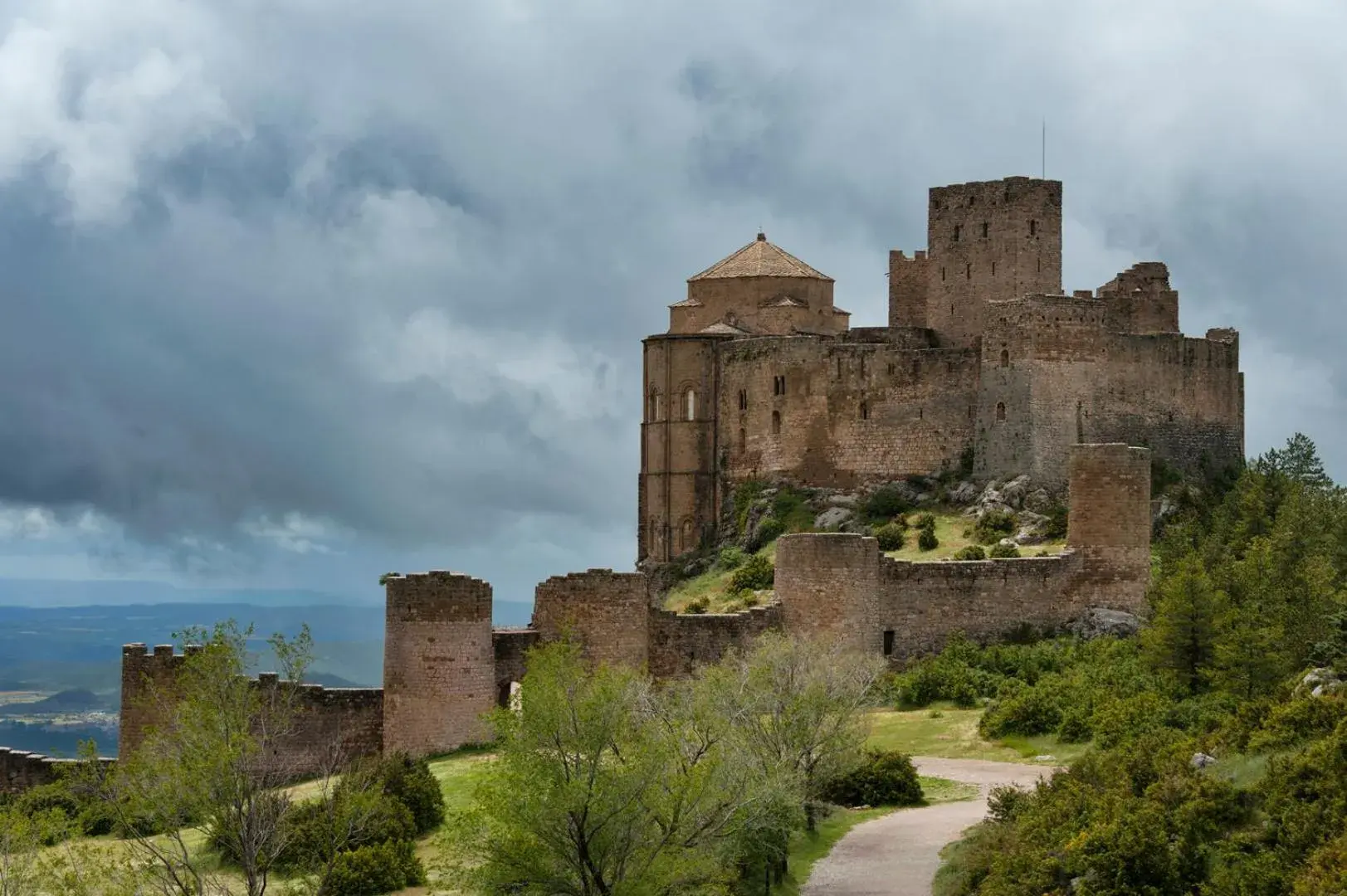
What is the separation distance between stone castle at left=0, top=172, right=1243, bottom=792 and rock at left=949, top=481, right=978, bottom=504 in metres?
0.56

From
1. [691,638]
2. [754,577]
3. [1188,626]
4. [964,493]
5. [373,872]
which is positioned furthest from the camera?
[964,493]

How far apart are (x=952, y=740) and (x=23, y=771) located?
16.9 m

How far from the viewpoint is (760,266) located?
75.6 m

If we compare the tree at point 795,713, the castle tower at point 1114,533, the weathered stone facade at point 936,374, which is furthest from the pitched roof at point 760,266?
the tree at point 795,713

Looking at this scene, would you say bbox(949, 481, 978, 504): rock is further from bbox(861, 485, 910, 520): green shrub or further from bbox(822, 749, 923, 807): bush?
bbox(822, 749, 923, 807): bush

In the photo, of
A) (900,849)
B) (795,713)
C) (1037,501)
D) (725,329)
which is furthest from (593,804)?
(725,329)

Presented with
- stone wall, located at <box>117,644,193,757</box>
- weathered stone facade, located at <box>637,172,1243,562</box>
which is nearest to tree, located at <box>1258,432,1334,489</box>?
weathered stone facade, located at <box>637,172,1243,562</box>

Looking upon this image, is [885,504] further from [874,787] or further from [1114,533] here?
[874,787]

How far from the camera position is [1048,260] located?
70.9 m

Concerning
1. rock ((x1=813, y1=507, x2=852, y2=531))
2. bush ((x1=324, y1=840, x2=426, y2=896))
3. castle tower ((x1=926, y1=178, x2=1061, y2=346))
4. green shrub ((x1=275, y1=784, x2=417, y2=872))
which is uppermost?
castle tower ((x1=926, y1=178, x2=1061, y2=346))

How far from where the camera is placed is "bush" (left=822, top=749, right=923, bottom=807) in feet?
136

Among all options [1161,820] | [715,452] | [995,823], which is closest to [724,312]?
[715,452]

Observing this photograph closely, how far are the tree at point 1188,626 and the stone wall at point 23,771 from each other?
1975 centimetres

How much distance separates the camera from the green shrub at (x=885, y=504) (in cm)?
6775
